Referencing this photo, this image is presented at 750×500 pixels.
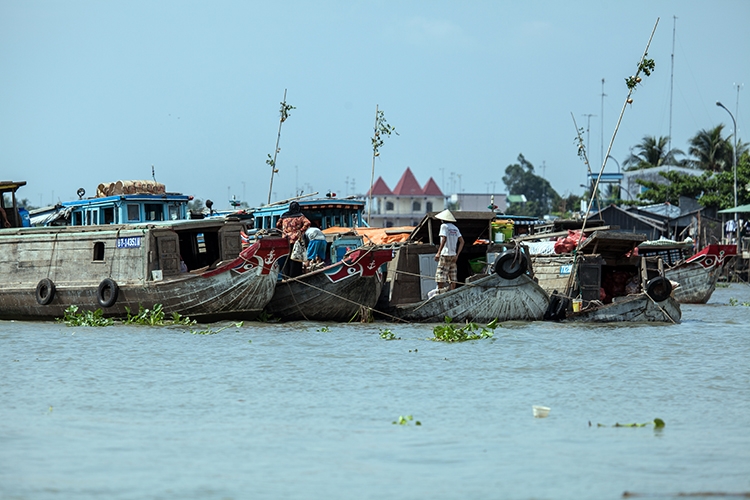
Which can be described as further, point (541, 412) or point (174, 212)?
point (174, 212)

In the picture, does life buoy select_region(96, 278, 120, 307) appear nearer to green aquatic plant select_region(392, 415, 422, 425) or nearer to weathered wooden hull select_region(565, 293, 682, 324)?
weathered wooden hull select_region(565, 293, 682, 324)

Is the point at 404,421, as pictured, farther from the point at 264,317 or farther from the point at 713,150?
the point at 713,150

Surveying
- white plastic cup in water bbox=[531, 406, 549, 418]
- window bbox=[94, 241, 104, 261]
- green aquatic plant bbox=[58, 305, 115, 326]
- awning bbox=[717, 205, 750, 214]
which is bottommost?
white plastic cup in water bbox=[531, 406, 549, 418]

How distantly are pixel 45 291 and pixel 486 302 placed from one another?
7503 mm

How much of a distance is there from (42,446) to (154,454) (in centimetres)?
87

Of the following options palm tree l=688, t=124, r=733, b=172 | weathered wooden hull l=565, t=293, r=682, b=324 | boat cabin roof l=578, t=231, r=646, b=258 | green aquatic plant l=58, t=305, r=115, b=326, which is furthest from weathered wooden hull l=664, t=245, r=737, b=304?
palm tree l=688, t=124, r=733, b=172

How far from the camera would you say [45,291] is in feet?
52.6

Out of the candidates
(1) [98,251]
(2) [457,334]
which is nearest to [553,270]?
(2) [457,334]

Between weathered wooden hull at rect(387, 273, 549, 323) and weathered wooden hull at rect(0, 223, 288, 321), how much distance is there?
103 inches

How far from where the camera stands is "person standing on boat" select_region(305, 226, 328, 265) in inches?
627

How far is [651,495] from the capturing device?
5.47m

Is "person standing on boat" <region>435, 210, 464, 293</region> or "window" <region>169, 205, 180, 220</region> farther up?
"window" <region>169, 205, 180, 220</region>

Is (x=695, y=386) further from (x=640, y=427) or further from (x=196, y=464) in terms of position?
(x=196, y=464)

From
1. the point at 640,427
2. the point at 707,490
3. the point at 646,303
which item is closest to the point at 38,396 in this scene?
the point at 640,427
